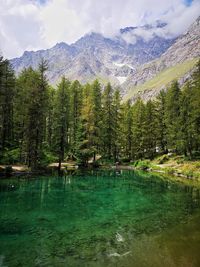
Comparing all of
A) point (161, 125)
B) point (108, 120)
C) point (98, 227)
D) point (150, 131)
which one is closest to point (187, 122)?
point (150, 131)

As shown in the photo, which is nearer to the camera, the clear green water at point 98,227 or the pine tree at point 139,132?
the clear green water at point 98,227

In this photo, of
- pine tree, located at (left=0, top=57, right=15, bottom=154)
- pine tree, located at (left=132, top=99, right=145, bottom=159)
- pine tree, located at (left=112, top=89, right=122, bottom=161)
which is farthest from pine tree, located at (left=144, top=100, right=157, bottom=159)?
pine tree, located at (left=0, top=57, right=15, bottom=154)

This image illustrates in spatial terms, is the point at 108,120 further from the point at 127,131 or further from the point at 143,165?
the point at 143,165

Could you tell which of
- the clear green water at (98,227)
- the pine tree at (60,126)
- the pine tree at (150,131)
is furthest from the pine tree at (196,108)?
the pine tree at (60,126)

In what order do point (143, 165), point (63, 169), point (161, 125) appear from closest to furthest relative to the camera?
point (63, 169) < point (143, 165) < point (161, 125)

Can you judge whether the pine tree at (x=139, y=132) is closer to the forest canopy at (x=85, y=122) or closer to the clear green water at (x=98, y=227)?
the forest canopy at (x=85, y=122)

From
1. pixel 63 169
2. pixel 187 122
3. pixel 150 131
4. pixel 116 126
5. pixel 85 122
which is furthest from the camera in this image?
pixel 116 126

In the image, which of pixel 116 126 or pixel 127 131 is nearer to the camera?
pixel 116 126

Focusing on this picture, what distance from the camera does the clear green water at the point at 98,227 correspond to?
1318 centimetres

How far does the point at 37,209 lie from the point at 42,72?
29.4 metres

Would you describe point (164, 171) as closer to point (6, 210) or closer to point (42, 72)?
point (42, 72)

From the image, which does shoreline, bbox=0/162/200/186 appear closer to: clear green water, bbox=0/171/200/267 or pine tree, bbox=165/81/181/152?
pine tree, bbox=165/81/181/152

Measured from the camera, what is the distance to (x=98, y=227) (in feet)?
59.2

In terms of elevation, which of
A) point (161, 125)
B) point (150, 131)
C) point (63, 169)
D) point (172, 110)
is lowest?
point (63, 169)
